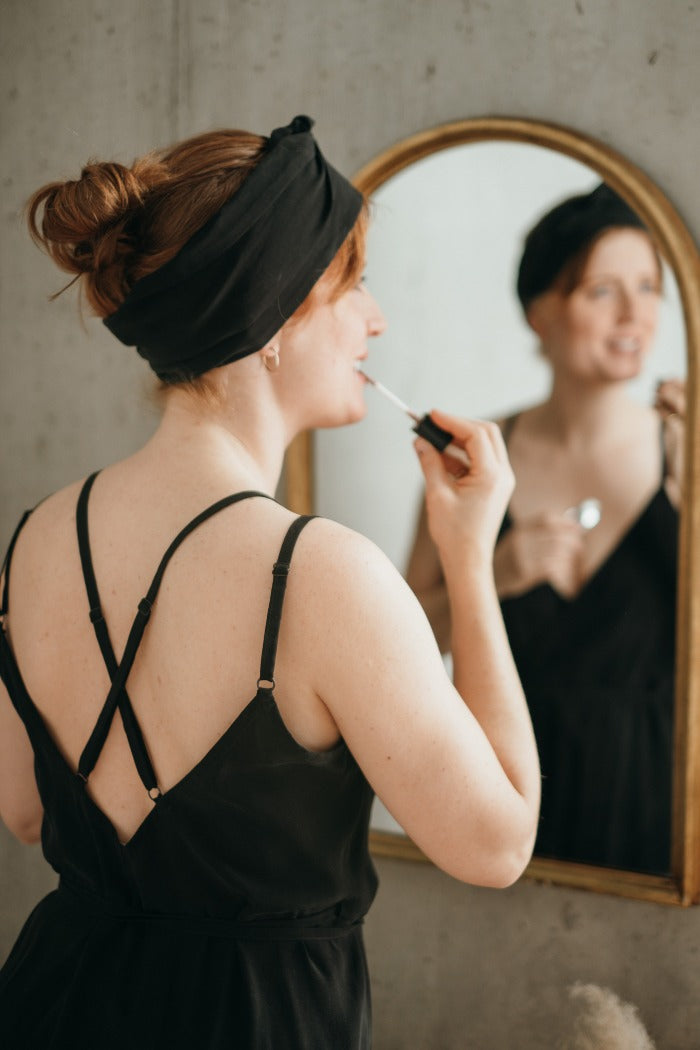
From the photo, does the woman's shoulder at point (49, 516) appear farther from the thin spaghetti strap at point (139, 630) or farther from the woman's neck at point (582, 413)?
the woman's neck at point (582, 413)

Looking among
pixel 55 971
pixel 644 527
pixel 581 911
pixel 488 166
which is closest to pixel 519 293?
pixel 488 166

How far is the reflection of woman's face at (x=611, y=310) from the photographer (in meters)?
1.18

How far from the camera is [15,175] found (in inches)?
63.1

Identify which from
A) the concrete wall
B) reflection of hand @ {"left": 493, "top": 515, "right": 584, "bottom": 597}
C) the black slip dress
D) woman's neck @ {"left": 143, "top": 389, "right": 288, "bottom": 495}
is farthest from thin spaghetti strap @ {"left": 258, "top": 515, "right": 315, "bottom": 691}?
the concrete wall

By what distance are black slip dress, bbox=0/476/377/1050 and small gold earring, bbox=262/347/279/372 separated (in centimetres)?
16

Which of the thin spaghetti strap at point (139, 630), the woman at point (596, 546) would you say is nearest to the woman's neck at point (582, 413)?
the woman at point (596, 546)

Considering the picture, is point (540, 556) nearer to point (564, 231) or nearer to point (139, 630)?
point (564, 231)

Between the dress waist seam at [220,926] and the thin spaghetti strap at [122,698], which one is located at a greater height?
the thin spaghetti strap at [122,698]

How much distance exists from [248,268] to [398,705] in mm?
383

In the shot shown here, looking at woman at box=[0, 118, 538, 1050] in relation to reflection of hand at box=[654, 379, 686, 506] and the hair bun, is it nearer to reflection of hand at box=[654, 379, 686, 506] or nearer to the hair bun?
the hair bun

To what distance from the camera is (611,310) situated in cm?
120

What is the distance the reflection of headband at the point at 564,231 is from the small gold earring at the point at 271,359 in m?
0.45

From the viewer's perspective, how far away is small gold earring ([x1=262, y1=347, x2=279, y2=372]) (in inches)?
36.3

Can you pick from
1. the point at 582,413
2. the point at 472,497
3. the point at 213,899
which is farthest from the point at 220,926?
the point at 582,413
